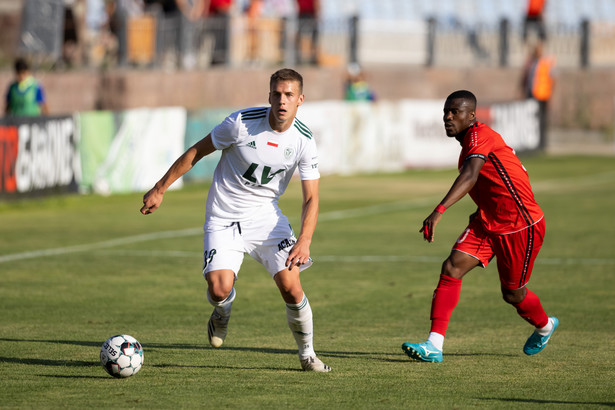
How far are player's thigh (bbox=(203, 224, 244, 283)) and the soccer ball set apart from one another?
0.68 m

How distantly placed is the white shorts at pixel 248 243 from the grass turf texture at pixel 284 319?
0.70m

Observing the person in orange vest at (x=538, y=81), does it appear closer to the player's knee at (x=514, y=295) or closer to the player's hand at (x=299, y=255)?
the player's knee at (x=514, y=295)

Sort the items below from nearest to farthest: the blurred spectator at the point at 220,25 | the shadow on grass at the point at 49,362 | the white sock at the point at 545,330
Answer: the shadow on grass at the point at 49,362 → the white sock at the point at 545,330 → the blurred spectator at the point at 220,25

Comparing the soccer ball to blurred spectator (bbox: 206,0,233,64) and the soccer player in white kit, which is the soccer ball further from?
blurred spectator (bbox: 206,0,233,64)

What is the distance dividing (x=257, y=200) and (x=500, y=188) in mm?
1671

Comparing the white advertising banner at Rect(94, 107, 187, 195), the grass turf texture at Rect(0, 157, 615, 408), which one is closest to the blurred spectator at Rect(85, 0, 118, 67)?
the white advertising banner at Rect(94, 107, 187, 195)

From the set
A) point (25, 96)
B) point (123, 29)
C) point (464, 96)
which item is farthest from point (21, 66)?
point (464, 96)

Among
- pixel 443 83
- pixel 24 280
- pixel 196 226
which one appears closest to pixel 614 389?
pixel 24 280

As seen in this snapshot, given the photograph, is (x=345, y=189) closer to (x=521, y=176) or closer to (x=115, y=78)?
(x=115, y=78)

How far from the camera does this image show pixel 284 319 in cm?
933

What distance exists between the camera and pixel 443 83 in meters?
33.6

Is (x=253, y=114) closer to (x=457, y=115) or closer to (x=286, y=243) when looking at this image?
(x=286, y=243)

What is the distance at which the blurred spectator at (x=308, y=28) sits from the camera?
2931cm

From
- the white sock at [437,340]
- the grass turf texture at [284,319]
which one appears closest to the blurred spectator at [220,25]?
the grass turf texture at [284,319]
